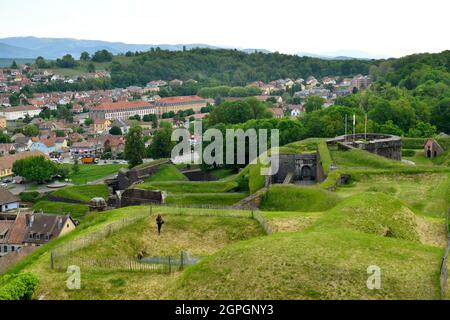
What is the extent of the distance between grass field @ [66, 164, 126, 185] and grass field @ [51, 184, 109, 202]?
12943 mm

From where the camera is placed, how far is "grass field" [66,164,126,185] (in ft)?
281

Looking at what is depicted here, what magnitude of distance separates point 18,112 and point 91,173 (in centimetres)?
7977

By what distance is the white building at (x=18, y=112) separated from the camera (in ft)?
522

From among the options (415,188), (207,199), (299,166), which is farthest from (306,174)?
(415,188)

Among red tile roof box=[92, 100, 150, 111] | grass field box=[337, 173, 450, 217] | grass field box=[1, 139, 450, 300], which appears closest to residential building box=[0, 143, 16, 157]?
red tile roof box=[92, 100, 150, 111]

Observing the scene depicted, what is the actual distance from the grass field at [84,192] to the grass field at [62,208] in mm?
1897

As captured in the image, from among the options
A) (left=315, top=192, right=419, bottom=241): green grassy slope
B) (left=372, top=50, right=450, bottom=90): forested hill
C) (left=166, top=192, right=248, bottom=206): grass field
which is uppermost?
(left=372, top=50, right=450, bottom=90): forested hill

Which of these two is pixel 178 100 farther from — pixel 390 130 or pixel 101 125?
pixel 390 130

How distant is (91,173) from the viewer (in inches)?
3588

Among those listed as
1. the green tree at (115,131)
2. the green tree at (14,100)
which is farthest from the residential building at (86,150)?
the green tree at (14,100)

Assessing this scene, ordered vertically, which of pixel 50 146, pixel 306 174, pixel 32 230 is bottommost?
pixel 50 146

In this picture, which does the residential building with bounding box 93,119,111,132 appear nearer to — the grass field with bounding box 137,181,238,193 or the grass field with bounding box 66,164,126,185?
the grass field with bounding box 66,164,126,185

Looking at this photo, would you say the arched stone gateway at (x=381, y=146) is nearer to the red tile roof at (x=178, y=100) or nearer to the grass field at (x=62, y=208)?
the grass field at (x=62, y=208)
